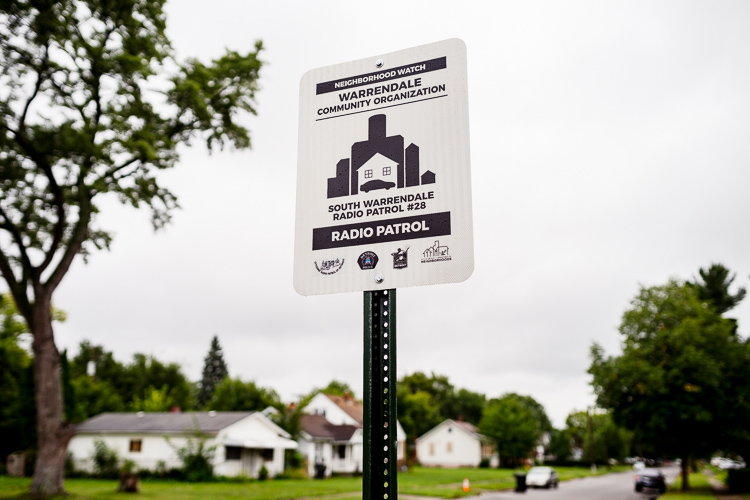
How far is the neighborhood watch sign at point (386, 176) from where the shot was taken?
2.18 meters

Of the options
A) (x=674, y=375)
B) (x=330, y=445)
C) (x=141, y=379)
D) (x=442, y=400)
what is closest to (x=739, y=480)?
(x=674, y=375)

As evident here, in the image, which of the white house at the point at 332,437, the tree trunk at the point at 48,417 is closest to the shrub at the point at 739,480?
the white house at the point at 332,437

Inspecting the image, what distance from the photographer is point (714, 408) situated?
2448 centimetres

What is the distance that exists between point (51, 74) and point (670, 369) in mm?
26205

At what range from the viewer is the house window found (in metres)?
31.2

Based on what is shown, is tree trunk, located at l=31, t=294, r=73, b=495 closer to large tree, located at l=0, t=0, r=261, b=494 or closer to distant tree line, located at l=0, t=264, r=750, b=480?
large tree, located at l=0, t=0, r=261, b=494

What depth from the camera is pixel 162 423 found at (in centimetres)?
3328

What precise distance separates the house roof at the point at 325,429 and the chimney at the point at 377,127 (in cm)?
3893

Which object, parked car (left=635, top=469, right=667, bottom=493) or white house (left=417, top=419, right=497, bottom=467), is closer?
parked car (left=635, top=469, right=667, bottom=493)

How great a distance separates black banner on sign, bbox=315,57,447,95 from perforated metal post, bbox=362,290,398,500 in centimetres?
91

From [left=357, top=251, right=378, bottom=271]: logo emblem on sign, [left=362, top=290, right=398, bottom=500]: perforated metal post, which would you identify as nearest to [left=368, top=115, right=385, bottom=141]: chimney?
[left=357, top=251, right=378, bottom=271]: logo emblem on sign

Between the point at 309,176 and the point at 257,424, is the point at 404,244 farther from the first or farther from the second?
the point at 257,424

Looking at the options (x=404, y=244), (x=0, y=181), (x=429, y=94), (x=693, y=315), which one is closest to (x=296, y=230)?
(x=404, y=244)

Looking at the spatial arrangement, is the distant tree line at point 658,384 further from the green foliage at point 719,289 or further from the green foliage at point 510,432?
the green foliage at point 510,432
